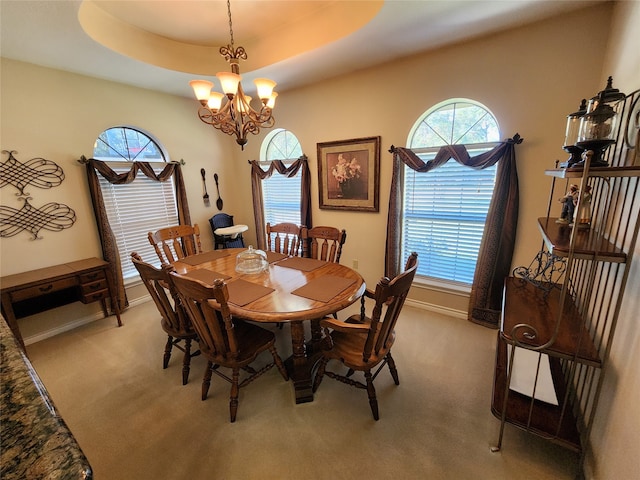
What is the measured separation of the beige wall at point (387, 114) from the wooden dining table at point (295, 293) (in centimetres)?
128

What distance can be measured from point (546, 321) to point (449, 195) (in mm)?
1610

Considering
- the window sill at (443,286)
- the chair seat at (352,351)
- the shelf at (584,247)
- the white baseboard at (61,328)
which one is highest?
the shelf at (584,247)

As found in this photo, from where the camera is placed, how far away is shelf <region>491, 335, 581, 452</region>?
4.42 ft

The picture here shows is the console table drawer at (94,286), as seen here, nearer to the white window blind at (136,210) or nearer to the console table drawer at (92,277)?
the console table drawer at (92,277)

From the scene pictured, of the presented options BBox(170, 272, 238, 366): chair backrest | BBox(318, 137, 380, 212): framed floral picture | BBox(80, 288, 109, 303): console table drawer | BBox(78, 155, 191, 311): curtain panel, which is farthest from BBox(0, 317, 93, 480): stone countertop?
BBox(318, 137, 380, 212): framed floral picture

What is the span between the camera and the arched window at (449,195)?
2.57 meters

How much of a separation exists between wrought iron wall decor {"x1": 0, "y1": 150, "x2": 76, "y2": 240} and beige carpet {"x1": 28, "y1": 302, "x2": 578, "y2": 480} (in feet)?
4.02

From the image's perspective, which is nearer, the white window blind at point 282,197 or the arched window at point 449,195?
the arched window at point 449,195

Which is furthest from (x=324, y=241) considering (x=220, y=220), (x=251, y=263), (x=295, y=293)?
(x=220, y=220)

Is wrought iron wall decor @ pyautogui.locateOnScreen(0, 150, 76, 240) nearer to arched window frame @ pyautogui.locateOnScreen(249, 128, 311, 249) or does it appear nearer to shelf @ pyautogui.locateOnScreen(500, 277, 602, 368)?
arched window frame @ pyautogui.locateOnScreen(249, 128, 311, 249)

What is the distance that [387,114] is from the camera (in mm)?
2887

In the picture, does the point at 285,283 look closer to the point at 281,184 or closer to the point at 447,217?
the point at 447,217

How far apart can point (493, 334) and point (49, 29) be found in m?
4.48

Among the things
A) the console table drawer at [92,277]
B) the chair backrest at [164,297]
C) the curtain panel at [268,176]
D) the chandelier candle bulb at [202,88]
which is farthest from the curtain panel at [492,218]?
the console table drawer at [92,277]
